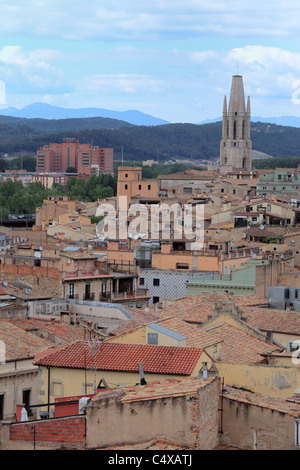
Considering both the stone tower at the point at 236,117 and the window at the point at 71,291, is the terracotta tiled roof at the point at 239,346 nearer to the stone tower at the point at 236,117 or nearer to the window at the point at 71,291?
the window at the point at 71,291

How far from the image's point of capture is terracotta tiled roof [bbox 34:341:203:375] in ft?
45.4

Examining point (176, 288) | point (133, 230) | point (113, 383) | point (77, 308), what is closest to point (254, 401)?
point (113, 383)

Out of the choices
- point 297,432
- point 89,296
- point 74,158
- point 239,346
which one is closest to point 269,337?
point 239,346

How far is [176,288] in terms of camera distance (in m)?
33.9

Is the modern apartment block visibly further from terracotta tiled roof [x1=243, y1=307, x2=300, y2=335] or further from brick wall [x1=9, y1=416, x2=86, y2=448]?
brick wall [x1=9, y1=416, x2=86, y2=448]

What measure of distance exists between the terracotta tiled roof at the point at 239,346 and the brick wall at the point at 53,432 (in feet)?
15.9

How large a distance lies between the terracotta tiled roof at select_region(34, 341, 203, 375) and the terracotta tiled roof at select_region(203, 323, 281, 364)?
138 centimetres

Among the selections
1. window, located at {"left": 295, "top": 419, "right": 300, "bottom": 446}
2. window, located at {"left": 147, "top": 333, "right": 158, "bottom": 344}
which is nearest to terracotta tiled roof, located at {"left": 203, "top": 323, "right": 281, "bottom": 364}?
window, located at {"left": 147, "top": 333, "right": 158, "bottom": 344}

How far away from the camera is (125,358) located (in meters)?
14.4

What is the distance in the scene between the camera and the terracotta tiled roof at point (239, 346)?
16.1 metres

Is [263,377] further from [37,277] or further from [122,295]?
[122,295]

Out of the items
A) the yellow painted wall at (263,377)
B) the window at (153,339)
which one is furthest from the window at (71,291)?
the yellow painted wall at (263,377)

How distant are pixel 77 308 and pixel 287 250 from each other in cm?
1824

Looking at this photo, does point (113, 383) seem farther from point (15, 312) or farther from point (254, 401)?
point (15, 312)
